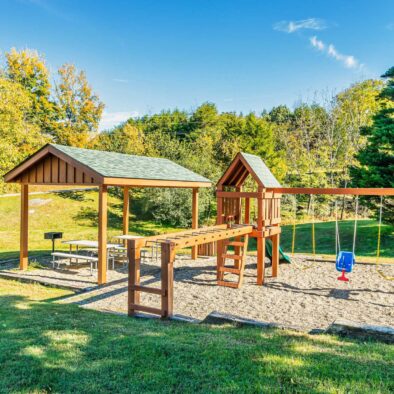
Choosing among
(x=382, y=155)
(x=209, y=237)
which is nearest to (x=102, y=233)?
→ (x=209, y=237)

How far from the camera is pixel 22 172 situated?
10805 mm

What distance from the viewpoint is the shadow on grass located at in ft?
10.5

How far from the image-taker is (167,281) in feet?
20.7

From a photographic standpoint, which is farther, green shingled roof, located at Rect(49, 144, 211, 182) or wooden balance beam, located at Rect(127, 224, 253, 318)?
green shingled roof, located at Rect(49, 144, 211, 182)

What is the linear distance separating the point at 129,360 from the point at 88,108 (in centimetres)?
3401

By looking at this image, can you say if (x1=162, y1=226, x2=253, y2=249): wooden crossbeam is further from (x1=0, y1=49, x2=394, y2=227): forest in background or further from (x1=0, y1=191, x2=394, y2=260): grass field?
(x1=0, y1=49, x2=394, y2=227): forest in background

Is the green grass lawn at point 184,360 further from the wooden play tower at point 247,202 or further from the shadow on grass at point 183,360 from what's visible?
the wooden play tower at point 247,202

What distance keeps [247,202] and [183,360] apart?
8.07 metres

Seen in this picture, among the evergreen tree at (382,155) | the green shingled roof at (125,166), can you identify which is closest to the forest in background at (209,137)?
the evergreen tree at (382,155)

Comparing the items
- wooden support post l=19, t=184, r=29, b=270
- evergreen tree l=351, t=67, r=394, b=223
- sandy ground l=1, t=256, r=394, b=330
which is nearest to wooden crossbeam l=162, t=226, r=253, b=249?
sandy ground l=1, t=256, r=394, b=330

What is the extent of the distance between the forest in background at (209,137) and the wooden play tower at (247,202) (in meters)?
7.41

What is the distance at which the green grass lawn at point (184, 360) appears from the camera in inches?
126

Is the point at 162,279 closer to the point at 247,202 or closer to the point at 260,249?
the point at 260,249

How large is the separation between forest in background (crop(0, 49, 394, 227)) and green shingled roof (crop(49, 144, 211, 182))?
8053 mm
